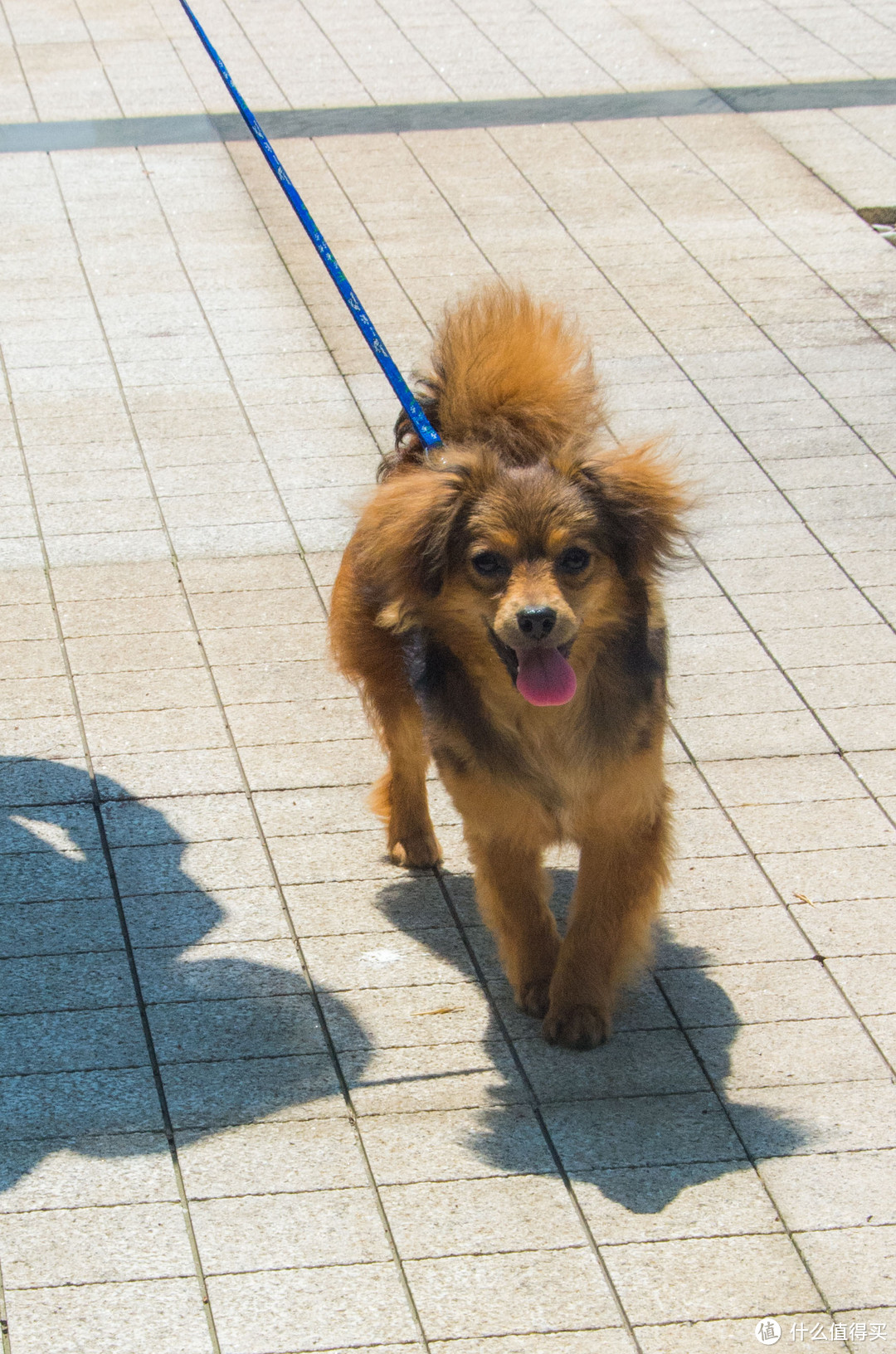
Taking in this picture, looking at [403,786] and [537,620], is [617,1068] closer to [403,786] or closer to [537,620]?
[403,786]

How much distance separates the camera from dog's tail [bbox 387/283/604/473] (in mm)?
4109

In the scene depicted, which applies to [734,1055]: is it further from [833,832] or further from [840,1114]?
[833,832]

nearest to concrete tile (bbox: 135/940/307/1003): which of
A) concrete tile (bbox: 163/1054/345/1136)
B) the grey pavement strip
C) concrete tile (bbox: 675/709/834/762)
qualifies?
concrete tile (bbox: 163/1054/345/1136)

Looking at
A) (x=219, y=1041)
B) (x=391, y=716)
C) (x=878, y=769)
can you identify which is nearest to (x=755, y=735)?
(x=878, y=769)

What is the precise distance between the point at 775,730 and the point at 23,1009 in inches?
107

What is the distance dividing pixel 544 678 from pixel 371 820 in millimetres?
1579

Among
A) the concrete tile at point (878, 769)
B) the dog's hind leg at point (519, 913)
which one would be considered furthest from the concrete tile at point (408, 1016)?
the concrete tile at point (878, 769)

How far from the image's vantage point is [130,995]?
175 inches

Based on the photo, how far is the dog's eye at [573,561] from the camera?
3.85m

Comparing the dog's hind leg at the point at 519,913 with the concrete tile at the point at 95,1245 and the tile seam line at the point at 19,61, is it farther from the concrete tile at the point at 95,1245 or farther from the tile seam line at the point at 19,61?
the tile seam line at the point at 19,61

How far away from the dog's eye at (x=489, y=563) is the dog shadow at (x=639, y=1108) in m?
1.29

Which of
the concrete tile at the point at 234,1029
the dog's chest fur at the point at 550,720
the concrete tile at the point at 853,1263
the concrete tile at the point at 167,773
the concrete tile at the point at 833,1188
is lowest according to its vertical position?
the concrete tile at the point at 167,773

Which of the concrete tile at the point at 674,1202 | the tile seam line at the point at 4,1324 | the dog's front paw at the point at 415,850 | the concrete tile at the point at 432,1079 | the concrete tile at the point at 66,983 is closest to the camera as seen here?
the tile seam line at the point at 4,1324

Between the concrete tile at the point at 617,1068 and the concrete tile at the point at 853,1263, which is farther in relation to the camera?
the concrete tile at the point at 617,1068
